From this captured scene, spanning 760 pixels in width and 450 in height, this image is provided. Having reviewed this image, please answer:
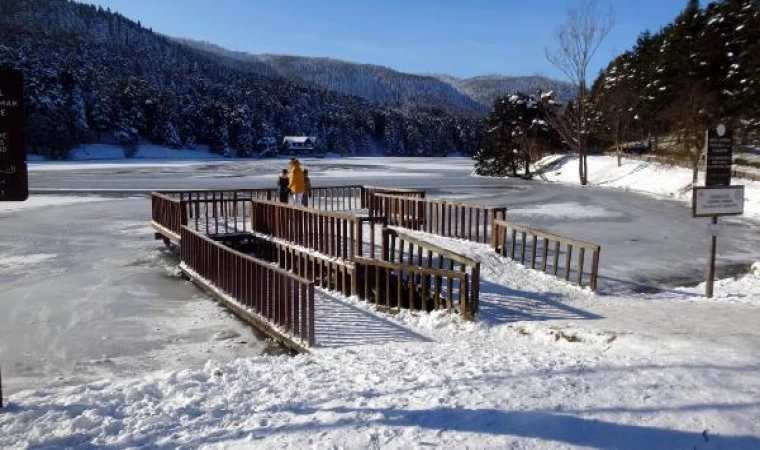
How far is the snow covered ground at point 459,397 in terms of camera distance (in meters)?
4.55

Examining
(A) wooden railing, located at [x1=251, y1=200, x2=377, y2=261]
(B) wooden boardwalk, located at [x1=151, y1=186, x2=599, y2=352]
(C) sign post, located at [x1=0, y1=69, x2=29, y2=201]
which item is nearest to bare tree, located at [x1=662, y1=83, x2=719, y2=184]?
(B) wooden boardwalk, located at [x1=151, y1=186, x2=599, y2=352]

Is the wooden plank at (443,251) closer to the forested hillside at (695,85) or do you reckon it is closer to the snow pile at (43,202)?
the snow pile at (43,202)

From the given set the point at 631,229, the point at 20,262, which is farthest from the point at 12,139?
the point at 631,229

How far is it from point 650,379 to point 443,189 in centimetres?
3160

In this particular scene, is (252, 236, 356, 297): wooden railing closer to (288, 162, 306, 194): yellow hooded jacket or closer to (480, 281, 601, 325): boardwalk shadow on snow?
(288, 162, 306, 194): yellow hooded jacket

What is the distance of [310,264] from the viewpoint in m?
13.5

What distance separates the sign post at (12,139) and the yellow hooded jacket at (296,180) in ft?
40.5

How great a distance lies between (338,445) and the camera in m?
4.48

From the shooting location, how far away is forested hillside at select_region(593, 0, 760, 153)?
3631 centimetres

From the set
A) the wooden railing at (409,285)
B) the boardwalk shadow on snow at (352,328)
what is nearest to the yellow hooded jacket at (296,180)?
the wooden railing at (409,285)

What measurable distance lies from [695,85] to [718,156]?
116 feet

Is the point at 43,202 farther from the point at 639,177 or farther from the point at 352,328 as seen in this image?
the point at 639,177

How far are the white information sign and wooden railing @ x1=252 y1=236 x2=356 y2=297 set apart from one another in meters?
5.87

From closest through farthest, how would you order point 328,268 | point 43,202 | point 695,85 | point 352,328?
1. point 352,328
2. point 328,268
3. point 43,202
4. point 695,85
